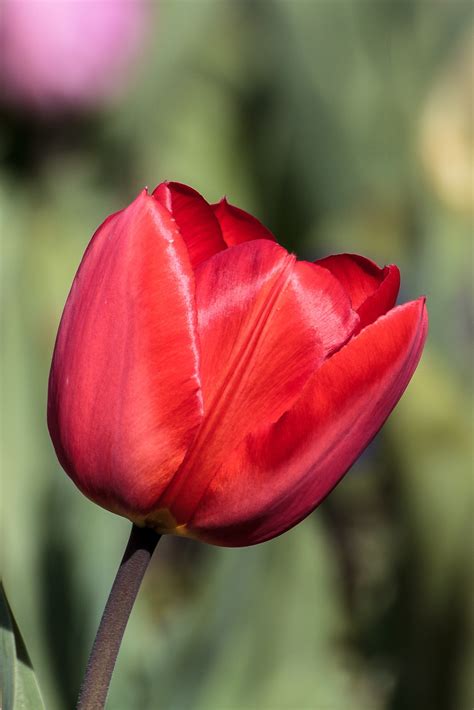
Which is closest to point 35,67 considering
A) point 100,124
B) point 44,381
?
→ point 100,124

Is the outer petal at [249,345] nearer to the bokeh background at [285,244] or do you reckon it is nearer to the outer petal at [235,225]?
the outer petal at [235,225]

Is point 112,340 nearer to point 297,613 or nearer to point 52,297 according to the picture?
point 297,613

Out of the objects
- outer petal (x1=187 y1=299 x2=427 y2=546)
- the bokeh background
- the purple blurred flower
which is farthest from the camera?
the purple blurred flower

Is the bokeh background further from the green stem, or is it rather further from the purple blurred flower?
the green stem

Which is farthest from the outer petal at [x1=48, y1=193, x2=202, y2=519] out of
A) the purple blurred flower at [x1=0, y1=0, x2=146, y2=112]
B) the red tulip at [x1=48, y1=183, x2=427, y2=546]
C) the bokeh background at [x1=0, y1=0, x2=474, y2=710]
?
the purple blurred flower at [x1=0, y1=0, x2=146, y2=112]

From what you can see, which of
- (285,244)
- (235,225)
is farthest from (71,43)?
(235,225)

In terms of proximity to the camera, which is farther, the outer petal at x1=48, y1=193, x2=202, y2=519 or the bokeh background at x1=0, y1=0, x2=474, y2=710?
the bokeh background at x1=0, y1=0, x2=474, y2=710
